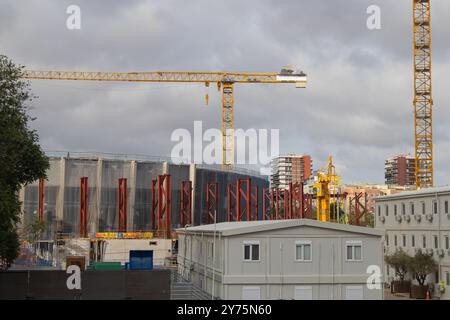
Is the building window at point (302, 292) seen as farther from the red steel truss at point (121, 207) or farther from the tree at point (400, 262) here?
the red steel truss at point (121, 207)

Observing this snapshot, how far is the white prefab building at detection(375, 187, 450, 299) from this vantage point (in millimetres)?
46656

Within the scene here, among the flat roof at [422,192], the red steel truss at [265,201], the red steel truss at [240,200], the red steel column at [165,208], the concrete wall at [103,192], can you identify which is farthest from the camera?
the concrete wall at [103,192]

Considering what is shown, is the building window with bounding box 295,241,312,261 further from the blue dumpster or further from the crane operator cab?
the crane operator cab

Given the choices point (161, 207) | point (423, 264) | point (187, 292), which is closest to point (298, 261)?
point (187, 292)

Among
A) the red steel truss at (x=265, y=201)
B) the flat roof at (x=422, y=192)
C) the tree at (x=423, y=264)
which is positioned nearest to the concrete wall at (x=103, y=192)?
the red steel truss at (x=265, y=201)

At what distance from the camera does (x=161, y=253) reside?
67250mm

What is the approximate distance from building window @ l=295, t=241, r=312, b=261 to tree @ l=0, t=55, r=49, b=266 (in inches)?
554

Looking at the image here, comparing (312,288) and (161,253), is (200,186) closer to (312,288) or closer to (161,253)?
(161,253)

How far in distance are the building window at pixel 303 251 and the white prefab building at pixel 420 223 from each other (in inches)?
733

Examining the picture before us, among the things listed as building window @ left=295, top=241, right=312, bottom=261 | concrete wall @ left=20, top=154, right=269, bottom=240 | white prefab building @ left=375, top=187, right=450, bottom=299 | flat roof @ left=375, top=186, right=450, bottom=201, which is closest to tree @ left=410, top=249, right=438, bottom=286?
white prefab building @ left=375, top=187, right=450, bottom=299

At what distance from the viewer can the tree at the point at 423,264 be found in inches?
1855
